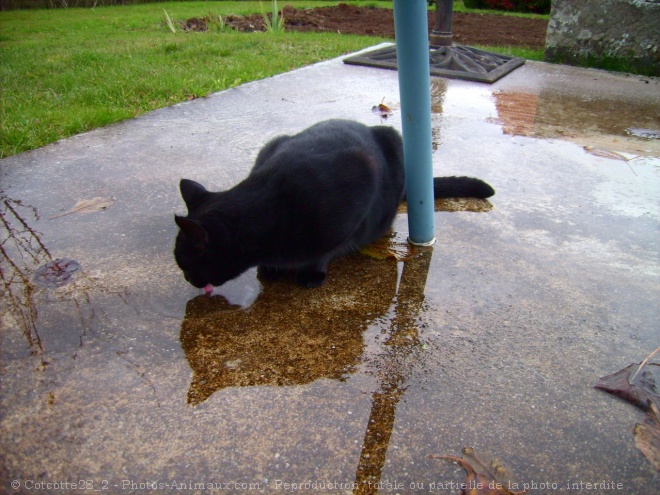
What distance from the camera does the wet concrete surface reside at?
1.19m

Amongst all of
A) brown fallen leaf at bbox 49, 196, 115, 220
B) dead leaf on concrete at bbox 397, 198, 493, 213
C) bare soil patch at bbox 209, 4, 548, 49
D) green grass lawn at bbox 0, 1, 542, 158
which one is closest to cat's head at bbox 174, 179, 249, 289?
brown fallen leaf at bbox 49, 196, 115, 220

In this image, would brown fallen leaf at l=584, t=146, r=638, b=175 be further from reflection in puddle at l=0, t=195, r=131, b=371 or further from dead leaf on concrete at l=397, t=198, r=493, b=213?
reflection in puddle at l=0, t=195, r=131, b=371

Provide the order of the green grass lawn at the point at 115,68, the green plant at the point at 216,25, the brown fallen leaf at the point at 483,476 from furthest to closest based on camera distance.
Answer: the green plant at the point at 216,25 → the green grass lawn at the point at 115,68 → the brown fallen leaf at the point at 483,476

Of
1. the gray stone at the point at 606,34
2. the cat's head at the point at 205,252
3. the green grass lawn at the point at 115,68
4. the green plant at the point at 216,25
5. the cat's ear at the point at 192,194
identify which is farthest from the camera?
the green plant at the point at 216,25

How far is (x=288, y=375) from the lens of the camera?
1446 mm

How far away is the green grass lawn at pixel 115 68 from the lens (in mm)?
3336

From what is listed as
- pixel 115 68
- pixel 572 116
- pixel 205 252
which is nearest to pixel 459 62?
pixel 572 116

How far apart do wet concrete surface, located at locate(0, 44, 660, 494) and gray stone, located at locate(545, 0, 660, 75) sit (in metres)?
3.18

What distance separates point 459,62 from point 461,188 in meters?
2.94

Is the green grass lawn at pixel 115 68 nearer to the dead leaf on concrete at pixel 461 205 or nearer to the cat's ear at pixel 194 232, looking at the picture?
the cat's ear at pixel 194 232

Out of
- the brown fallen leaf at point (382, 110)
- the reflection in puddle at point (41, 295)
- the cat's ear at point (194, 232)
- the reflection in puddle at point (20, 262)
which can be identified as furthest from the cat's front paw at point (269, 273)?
the brown fallen leaf at point (382, 110)

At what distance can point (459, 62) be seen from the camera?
4949mm

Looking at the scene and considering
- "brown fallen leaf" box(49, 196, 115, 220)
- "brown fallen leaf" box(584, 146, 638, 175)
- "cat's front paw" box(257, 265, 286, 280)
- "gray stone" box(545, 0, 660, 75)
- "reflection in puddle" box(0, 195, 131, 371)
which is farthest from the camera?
"gray stone" box(545, 0, 660, 75)

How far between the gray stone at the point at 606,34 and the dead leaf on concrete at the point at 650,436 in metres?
5.00
